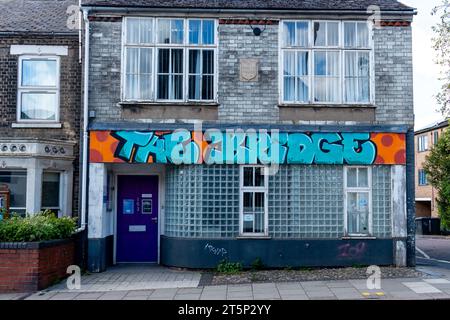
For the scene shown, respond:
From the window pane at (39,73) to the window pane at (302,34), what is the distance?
6753 mm

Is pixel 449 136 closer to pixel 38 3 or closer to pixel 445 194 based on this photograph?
pixel 445 194

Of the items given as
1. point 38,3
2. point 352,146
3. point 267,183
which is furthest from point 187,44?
point 38,3

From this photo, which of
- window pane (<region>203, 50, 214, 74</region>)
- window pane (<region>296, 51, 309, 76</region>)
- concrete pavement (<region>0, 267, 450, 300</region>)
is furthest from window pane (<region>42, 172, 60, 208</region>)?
Answer: window pane (<region>296, 51, 309, 76</region>)

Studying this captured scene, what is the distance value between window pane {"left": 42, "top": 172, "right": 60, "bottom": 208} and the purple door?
1.69 meters

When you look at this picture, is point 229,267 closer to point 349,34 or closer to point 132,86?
point 132,86

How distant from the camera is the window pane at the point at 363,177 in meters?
12.7

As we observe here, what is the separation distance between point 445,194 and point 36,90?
21.7m

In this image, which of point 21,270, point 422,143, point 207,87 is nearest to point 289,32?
point 207,87

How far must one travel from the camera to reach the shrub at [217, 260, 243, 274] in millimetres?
12062

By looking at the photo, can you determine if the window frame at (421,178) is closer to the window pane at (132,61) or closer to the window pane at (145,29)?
the window pane at (145,29)

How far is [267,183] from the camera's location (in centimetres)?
1256

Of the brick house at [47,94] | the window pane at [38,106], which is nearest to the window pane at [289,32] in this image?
the brick house at [47,94]

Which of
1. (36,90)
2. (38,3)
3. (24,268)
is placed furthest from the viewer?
(38,3)

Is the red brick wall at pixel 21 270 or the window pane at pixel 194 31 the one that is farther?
the window pane at pixel 194 31
